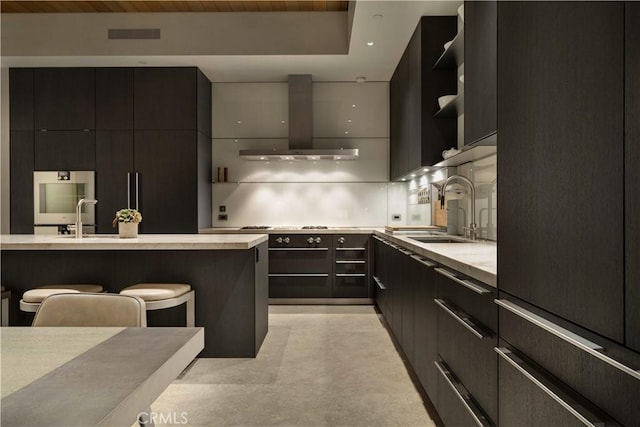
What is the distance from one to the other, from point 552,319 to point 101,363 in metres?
1.01

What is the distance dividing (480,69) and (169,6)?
142 inches

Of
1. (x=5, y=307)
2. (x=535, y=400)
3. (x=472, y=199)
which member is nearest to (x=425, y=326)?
(x=472, y=199)

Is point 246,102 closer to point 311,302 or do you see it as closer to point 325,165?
point 325,165

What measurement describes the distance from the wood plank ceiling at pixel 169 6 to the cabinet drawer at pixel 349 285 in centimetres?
288

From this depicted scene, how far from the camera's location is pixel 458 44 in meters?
3.15

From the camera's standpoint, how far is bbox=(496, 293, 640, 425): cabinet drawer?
0.80m

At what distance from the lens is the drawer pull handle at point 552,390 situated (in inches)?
34.5

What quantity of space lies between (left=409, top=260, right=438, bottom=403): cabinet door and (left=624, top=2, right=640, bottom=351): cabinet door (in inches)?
55.4

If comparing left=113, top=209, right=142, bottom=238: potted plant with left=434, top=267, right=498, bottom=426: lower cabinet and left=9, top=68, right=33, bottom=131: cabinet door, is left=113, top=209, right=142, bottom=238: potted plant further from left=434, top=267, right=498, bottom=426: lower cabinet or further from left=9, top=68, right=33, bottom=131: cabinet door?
left=9, top=68, right=33, bottom=131: cabinet door

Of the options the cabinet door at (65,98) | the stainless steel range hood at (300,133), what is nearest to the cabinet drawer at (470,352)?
the stainless steel range hood at (300,133)

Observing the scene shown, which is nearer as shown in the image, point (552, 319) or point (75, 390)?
point (75, 390)

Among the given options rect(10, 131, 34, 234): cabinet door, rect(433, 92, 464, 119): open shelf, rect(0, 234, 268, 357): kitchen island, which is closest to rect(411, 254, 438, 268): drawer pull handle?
rect(0, 234, 268, 357): kitchen island

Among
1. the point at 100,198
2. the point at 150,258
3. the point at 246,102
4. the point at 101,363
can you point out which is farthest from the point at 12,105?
the point at 101,363

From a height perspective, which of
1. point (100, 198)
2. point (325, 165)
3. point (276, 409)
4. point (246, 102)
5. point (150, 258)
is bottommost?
point (276, 409)
